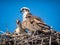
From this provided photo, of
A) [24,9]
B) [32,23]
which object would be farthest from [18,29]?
[24,9]

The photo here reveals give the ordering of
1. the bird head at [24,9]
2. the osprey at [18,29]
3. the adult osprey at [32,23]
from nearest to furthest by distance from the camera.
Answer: the adult osprey at [32,23] → the osprey at [18,29] → the bird head at [24,9]

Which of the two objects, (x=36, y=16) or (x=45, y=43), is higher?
(x=36, y=16)

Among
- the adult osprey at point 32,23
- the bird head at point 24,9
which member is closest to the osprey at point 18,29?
the adult osprey at point 32,23

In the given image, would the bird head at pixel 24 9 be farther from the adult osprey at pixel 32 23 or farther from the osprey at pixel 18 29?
the osprey at pixel 18 29

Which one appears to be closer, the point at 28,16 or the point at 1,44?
the point at 1,44

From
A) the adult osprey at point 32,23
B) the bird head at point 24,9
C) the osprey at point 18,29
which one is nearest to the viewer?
the adult osprey at point 32,23

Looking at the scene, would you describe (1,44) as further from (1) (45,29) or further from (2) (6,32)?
(1) (45,29)

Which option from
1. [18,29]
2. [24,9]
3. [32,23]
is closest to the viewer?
[32,23]

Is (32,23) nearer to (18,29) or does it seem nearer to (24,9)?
(18,29)

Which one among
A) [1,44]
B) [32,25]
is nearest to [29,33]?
[32,25]

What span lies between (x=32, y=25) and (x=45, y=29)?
1.06 ft

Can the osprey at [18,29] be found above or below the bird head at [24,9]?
below

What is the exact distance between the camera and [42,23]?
19.5 ft

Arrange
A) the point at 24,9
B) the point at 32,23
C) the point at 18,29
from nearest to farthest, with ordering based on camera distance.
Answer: the point at 32,23, the point at 18,29, the point at 24,9
